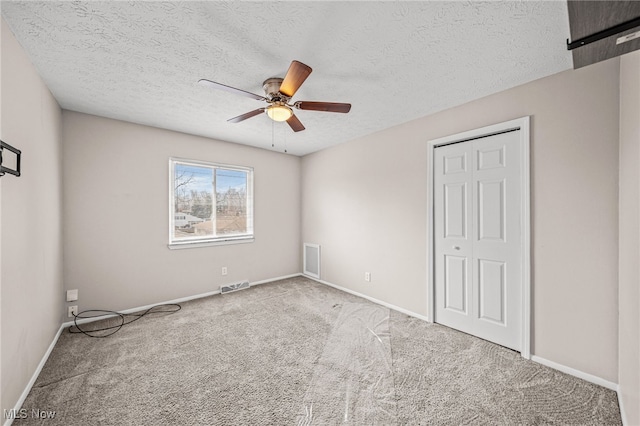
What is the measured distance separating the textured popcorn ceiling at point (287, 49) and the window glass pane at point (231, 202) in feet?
5.11

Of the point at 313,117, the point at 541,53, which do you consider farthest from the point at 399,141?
the point at 541,53

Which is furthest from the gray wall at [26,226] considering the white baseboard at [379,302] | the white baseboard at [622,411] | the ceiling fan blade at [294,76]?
the white baseboard at [622,411]

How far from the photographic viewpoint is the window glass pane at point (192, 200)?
3.76 metres

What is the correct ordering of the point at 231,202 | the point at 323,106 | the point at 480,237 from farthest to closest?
the point at 231,202 < the point at 480,237 < the point at 323,106

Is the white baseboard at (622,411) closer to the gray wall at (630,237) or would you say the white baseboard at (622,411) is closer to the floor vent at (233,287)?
the gray wall at (630,237)

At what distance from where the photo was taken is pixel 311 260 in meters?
4.87

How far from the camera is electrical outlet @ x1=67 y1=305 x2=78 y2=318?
288 cm

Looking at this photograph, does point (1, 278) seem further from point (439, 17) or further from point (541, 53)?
point (541, 53)

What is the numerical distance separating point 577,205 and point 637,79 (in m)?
0.97

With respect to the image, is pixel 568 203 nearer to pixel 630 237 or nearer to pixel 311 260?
pixel 630 237

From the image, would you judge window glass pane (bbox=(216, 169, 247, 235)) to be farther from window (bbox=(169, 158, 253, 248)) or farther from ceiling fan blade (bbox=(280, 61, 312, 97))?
ceiling fan blade (bbox=(280, 61, 312, 97))

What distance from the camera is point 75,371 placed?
2064 millimetres

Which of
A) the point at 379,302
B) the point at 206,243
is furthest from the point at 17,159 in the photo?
the point at 379,302

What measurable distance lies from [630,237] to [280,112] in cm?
251
